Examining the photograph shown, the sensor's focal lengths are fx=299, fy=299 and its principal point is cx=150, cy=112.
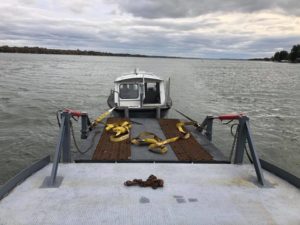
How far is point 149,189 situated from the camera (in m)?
4.91

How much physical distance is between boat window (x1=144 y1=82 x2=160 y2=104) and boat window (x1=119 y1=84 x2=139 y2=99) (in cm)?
59

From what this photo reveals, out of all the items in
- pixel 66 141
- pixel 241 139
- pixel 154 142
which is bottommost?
pixel 154 142

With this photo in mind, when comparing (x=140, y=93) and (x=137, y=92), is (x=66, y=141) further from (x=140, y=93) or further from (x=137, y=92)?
(x=137, y=92)

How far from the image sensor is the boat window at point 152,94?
46.4 feet

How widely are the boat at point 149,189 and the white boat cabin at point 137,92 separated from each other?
641cm

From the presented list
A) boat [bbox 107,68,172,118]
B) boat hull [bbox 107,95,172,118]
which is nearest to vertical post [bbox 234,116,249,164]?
boat hull [bbox 107,95,172,118]

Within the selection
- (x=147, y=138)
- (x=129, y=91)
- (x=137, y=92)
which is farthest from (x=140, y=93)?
(x=147, y=138)

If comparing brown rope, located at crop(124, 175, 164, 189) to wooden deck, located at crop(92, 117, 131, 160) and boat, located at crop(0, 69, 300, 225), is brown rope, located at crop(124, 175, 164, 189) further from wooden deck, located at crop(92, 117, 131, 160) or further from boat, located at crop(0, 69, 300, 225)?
wooden deck, located at crop(92, 117, 131, 160)

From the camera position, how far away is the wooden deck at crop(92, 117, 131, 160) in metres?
6.73

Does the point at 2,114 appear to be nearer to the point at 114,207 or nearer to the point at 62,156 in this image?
the point at 62,156

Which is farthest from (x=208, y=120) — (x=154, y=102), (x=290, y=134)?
(x=290, y=134)

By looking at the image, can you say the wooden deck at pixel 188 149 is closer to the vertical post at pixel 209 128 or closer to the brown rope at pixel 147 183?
the vertical post at pixel 209 128

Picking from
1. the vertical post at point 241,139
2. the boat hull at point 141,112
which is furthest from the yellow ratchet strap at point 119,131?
the vertical post at point 241,139

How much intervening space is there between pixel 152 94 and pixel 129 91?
1.13 m
